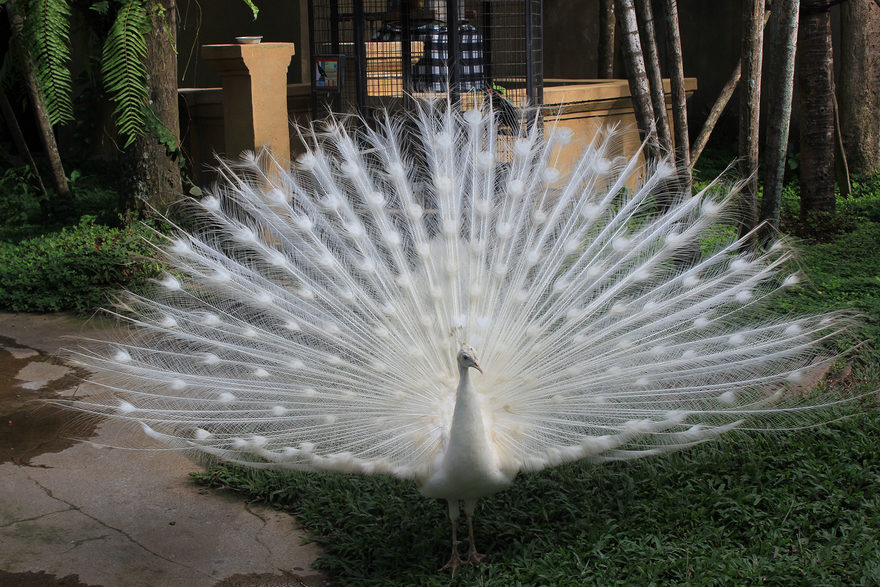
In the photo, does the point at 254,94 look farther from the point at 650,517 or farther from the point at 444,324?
the point at 650,517

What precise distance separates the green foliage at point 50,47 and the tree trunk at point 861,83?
7789mm

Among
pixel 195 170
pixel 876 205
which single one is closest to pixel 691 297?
pixel 876 205

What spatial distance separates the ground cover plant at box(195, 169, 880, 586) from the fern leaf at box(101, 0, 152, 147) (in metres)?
3.62

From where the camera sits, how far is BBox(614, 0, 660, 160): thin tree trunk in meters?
6.26

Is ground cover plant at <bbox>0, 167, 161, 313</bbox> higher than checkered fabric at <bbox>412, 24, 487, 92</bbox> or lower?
lower

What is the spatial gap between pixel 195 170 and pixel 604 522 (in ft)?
22.3

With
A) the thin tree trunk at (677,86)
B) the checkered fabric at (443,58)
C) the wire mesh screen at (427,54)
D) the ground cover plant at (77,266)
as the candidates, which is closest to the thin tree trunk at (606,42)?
the wire mesh screen at (427,54)

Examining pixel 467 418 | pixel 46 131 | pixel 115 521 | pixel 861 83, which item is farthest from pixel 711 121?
pixel 46 131

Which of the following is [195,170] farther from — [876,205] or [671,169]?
[876,205]

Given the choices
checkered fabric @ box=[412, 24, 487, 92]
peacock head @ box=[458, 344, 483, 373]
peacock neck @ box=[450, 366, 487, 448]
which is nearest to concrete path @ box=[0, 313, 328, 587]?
peacock neck @ box=[450, 366, 487, 448]

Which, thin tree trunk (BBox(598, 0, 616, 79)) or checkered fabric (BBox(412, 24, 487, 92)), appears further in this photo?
thin tree trunk (BBox(598, 0, 616, 79))

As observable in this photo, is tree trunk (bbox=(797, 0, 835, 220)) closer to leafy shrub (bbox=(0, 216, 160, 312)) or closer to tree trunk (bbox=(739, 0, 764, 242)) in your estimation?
tree trunk (bbox=(739, 0, 764, 242))

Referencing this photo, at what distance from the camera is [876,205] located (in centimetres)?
807

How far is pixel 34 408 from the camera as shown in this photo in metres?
5.29
